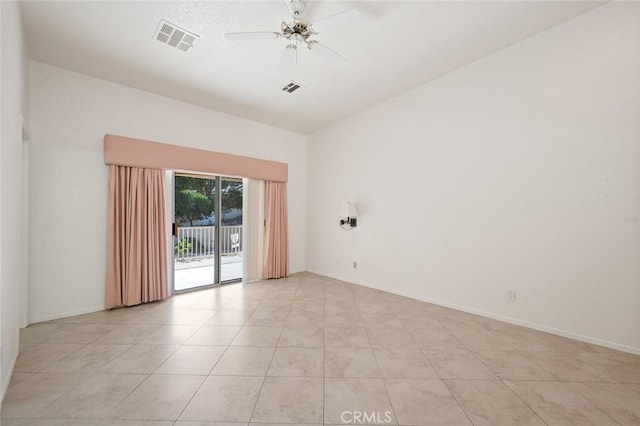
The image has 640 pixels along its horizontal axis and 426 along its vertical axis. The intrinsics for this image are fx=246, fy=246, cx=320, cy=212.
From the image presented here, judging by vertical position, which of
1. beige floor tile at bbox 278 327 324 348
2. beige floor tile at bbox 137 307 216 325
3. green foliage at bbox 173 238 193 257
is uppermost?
green foliage at bbox 173 238 193 257

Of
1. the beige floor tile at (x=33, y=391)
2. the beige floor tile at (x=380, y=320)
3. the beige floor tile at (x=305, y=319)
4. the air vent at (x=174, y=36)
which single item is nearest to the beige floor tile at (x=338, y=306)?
the beige floor tile at (x=305, y=319)

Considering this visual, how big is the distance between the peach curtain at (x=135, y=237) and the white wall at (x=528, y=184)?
3451 millimetres

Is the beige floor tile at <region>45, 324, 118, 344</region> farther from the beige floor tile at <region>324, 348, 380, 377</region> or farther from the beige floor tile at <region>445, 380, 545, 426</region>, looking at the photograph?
the beige floor tile at <region>445, 380, 545, 426</region>

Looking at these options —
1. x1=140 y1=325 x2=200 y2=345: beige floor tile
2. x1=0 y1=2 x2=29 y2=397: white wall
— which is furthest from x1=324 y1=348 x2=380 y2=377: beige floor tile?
x1=0 y1=2 x2=29 y2=397: white wall

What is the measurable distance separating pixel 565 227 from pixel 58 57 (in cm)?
594

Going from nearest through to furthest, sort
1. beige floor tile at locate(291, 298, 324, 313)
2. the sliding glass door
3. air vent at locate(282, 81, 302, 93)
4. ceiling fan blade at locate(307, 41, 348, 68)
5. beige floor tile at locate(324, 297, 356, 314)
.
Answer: ceiling fan blade at locate(307, 41, 348, 68), beige floor tile at locate(324, 297, 356, 314), beige floor tile at locate(291, 298, 324, 313), air vent at locate(282, 81, 302, 93), the sliding glass door

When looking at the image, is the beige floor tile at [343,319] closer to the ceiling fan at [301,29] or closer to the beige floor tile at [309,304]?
the beige floor tile at [309,304]

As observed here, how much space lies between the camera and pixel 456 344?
7.97ft

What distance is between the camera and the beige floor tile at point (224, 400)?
156 centimetres

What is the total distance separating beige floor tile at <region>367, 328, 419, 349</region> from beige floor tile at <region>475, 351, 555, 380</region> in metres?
0.60

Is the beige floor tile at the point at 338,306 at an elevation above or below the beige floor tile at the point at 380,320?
below

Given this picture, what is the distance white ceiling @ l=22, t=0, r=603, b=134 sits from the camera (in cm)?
225

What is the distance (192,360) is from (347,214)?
3.11m

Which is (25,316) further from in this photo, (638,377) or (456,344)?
(638,377)
